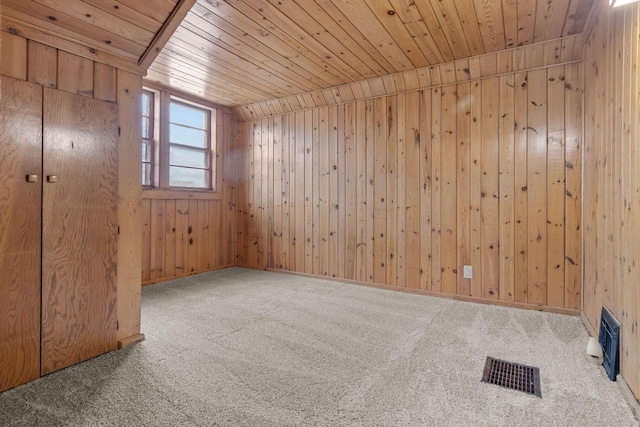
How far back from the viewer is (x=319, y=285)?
12.6 ft

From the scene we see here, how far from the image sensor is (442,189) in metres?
3.36

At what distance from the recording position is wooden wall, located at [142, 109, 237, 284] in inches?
152

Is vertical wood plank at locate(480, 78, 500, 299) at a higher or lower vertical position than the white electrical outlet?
higher

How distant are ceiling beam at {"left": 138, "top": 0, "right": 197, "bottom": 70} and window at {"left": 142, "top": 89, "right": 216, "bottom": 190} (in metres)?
1.83

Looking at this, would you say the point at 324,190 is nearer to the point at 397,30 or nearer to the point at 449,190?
the point at 449,190

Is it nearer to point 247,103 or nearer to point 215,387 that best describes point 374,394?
point 215,387

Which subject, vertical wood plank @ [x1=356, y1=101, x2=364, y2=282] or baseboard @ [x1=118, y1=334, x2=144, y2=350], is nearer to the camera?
baseboard @ [x1=118, y1=334, x2=144, y2=350]

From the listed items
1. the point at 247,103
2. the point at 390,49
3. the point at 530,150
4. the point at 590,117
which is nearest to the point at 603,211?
the point at 590,117

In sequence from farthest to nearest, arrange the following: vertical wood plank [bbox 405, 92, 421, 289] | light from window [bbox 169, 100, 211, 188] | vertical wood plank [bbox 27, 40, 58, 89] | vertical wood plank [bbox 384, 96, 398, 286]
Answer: light from window [bbox 169, 100, 211, 188], vertical wood plank [bbox 384, 96, 398, 286], vertical wood plank [bbox 405, 92, 421, 289], vertical wood plank [bbox 27, 40, 58, 89]

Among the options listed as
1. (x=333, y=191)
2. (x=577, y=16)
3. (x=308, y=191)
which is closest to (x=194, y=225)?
(x=308, y=191)

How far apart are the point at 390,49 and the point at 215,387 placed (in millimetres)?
2903

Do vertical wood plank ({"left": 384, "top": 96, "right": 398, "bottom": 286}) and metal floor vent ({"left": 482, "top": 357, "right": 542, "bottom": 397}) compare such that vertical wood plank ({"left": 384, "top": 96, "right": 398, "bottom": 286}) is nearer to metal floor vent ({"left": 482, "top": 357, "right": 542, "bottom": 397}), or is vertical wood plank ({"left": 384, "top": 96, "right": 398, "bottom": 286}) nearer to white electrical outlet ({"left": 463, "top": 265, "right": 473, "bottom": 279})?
white electrical outlet ({"left": 463, "top": 265, "right": 473, "bottom": 279})

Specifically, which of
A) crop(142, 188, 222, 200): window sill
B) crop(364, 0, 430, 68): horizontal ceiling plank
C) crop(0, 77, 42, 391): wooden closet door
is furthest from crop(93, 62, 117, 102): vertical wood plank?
crop(142, 188, 222, 200): window sill

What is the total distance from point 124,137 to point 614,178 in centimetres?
301
